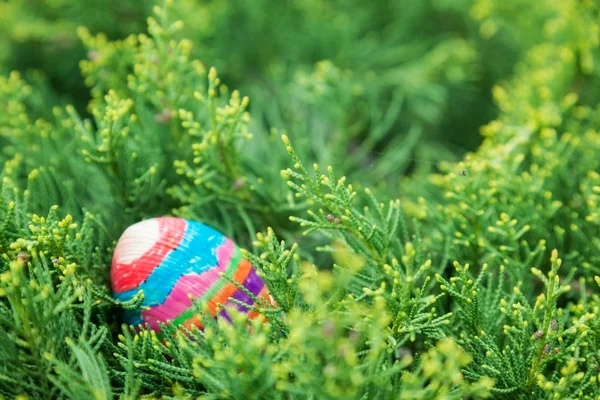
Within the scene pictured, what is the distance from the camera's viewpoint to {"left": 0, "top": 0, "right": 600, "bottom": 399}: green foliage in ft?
2.31

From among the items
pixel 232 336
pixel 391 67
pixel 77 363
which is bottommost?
pixel 77 363

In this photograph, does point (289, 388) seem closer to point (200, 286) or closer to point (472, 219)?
point (200, 286)

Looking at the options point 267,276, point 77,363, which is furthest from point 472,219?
point 77,363

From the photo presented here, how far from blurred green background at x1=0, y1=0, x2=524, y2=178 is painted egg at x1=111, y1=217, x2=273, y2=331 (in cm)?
54

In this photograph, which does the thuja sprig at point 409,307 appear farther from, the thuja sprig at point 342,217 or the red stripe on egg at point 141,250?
the red stripe on egg at point 141,250

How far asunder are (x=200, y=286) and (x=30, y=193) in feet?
1.19

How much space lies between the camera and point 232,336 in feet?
2.05

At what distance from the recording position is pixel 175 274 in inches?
31.9

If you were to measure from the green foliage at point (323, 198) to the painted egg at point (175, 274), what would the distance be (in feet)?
0.11

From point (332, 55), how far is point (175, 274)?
2.98ft

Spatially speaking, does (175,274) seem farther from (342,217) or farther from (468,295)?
(468,295)

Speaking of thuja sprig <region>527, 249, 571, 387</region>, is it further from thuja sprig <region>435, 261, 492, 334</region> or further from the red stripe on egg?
the red stripe on egg

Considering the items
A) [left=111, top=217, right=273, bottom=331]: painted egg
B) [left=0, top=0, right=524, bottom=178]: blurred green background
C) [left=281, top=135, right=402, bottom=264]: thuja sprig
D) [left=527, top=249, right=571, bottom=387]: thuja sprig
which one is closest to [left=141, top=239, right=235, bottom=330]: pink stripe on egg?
[left=111, top=217, right=273, bottom=331]: painted egg

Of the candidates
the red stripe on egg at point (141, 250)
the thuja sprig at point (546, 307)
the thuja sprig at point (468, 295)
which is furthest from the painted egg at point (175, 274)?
the thuja sprig at point (546, 307)
